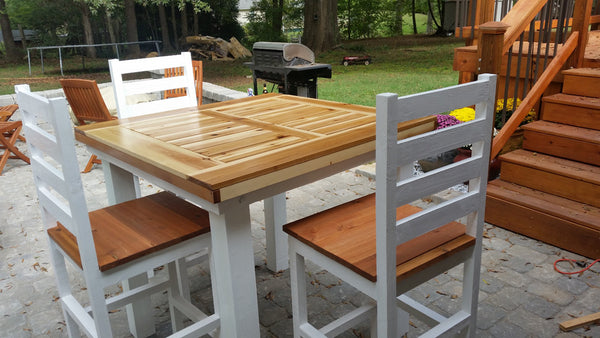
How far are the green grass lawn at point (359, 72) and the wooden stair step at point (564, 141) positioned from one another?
11.9 feet

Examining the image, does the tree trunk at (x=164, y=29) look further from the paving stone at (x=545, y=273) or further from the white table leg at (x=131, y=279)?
the paving stone at (x=545, y=273)

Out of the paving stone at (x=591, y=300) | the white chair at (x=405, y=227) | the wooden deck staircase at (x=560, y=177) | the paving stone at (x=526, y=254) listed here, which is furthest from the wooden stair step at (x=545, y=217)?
the white chair at (x=405, y=227)

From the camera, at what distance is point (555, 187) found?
327 cm

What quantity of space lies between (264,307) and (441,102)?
1.54 meters

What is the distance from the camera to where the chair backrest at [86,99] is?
4.13 metres

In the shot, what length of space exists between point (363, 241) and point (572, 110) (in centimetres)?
257

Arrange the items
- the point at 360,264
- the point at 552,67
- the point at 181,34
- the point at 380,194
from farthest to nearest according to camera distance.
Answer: the point at 181,34 < the point at 552,67 < the point at 360,264 < the point at 380,194

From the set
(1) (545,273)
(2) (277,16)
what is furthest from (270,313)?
(2) (277,16)

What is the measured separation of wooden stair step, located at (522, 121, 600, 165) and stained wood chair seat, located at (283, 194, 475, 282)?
198 cm

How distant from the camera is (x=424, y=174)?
5.01 ft

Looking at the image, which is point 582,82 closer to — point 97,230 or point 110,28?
point 97,230

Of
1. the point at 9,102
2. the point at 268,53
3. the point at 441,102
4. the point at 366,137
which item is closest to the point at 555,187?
the point at 366,137

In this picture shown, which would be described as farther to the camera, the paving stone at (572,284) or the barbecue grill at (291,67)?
the barbecue grill at (291,67)

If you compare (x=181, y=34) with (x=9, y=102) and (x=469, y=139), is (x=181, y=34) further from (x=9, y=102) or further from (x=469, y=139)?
(x=469, y=139)
